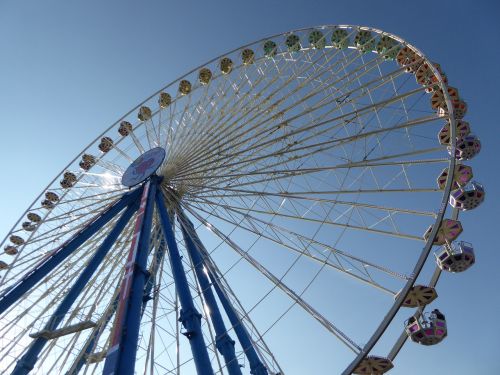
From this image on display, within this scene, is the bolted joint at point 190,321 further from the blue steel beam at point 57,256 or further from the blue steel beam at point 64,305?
the blue steel beam at point 57,256

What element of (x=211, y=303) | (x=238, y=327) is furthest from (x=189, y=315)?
(x=238, y=327)

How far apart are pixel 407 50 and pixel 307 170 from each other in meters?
5.84

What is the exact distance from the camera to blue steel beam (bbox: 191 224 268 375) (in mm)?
11477

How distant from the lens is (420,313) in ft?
33.7

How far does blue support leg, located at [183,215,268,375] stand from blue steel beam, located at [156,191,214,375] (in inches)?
59.3

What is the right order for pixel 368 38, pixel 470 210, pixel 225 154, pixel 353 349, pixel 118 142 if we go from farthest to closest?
pixel 118 142 → pixel 368 38 → pixel 225 154 → pixel 470 210 → pixel 353 349

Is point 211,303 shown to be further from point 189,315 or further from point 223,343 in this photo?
point 189,315

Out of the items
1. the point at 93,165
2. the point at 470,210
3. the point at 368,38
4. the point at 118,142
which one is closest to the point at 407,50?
the point at 368,38

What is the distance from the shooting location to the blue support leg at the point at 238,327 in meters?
11.5

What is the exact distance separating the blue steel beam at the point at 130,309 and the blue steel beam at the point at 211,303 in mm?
2372

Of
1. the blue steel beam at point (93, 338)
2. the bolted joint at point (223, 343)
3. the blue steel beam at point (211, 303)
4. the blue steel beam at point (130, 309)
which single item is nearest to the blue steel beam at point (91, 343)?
the blue steel beam at point (93, 338)

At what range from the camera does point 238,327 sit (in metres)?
12.1

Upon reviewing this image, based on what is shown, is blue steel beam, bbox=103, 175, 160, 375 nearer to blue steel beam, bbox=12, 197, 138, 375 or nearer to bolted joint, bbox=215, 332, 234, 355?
blue steel beam, bbox=12, 197, 138, 375

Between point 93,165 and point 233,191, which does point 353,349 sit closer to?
point 233,191
